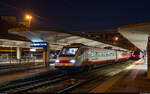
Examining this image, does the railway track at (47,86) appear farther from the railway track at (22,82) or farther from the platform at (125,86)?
the platform at (125,86)

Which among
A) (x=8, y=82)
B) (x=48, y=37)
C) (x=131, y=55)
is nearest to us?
(x=8, y=82)

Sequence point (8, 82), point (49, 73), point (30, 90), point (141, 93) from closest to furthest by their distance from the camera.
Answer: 1. point (141, 93)
2. point (30, 90)
3. point (8, 82)
4. point (49, 73)

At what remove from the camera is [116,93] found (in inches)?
346

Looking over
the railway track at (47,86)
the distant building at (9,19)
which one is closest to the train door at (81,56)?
the railway track at (47,86)

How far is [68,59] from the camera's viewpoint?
17500 millimetres

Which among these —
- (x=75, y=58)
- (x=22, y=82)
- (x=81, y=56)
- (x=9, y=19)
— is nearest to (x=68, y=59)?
(x=75, y=58)

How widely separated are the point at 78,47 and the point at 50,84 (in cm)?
569

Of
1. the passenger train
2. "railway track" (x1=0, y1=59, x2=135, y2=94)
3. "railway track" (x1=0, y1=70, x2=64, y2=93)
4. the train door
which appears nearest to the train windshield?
the passenger train

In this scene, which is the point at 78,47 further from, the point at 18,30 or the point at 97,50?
the point at 18,30

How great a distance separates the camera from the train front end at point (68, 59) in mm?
17281

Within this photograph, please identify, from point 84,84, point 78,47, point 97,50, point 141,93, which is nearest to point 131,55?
point 97,50

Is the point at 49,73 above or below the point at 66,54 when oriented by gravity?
below

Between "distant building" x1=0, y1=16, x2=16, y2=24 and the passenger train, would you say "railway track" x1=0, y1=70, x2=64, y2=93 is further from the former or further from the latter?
"distant building" x1=0, y1=16, x2=16, y2=24

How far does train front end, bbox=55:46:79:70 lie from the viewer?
17281 mm
